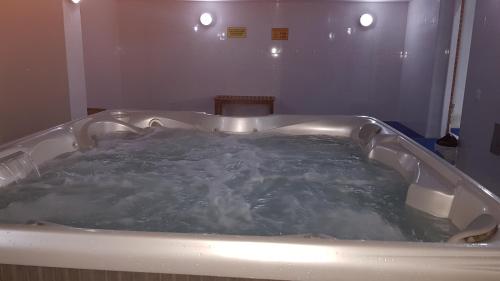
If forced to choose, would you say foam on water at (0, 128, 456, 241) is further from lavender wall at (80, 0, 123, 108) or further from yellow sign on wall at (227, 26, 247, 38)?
lavender wall at (80, 0, 123, 108)

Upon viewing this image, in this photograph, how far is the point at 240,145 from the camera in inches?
104

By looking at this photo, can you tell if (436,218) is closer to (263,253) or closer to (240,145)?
(263,253)

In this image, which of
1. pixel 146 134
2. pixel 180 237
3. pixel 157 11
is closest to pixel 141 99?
pixel 157 11

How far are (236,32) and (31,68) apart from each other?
2.60 m

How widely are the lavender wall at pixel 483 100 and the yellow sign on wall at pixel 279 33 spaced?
2557 millimetres

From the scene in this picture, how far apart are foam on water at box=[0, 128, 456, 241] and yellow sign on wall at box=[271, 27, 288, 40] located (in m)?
2.74

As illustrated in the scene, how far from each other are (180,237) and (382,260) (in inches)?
18.6

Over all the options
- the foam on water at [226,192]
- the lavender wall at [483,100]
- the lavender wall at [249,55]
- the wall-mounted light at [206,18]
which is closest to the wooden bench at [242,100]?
the lavender wall at [249,55]

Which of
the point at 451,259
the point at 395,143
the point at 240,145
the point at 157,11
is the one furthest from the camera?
the point at 157,11

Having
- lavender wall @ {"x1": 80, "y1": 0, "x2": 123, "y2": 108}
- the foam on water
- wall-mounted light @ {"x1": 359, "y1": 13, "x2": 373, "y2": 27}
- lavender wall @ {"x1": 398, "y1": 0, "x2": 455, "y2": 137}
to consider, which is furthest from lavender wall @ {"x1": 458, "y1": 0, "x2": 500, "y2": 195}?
lavender wall @ {"x1": 80, "y1": 0, "x2": 123, "y2": 108}

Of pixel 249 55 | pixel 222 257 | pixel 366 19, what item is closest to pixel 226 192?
pixel 222 257

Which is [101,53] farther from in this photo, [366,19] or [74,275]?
[74,275]

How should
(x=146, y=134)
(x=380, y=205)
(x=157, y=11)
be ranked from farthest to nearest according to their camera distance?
(x=157, y=11) < (x=146, y=134) < (x=380, y=205)

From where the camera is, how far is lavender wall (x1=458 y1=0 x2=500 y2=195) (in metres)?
2.51
